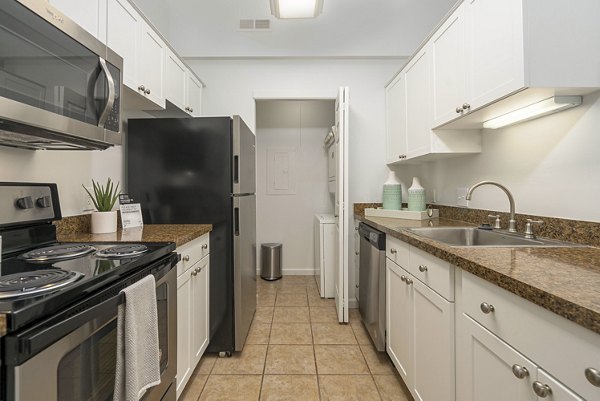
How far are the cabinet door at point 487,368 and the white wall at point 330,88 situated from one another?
2001mm

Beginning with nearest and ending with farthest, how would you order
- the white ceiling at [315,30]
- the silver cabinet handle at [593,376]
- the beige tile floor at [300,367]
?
the silver cabinet handle at [593,376], the beige tile floor at [300,367], the white ceiling at [315,30]

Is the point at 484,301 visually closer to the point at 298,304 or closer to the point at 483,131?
the point at 483,131

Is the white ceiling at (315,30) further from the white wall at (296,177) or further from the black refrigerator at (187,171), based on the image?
the black refrigerator at (187,171)

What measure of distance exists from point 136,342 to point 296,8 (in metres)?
2.43

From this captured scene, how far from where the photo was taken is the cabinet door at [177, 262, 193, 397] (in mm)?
1500

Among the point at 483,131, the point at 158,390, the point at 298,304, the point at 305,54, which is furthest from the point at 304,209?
the point at 158,390

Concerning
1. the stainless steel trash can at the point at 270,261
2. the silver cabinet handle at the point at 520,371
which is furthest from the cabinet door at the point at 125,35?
the stainless steel trash can at the point at 270,261

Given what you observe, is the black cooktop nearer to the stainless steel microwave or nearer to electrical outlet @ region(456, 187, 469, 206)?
the stainless steel microwave

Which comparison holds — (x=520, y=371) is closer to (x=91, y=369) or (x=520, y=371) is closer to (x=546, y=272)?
(x=546, y=272)

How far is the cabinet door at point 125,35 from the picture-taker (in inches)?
60.8

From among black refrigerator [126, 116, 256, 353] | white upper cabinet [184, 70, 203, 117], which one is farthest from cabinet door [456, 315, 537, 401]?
white upper cabinet [184, 70, 203, 117]

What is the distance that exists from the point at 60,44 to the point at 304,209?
10.9 ft

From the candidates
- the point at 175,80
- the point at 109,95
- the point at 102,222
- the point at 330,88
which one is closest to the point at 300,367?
the point at 102,222

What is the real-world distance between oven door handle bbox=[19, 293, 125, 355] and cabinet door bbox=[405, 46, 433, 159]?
200cm
